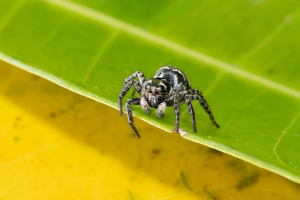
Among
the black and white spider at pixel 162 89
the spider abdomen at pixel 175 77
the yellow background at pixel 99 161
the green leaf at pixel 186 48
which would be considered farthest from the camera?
the spider abdomen at pixel 175 77

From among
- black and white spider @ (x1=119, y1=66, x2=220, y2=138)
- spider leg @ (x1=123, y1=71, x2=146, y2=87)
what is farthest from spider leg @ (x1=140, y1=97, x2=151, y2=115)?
spider leg @ (x1=123, y1=71, x2=146, y2=87)

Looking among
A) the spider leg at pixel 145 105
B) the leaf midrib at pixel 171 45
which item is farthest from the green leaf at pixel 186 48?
the spider leg at pixel 145 105

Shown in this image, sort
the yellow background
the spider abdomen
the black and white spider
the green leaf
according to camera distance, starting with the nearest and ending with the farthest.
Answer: the yellow background → the green leaf → the black and white spider → the spider abdomen

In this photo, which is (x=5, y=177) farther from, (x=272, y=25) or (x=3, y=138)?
(x=272, y=25)

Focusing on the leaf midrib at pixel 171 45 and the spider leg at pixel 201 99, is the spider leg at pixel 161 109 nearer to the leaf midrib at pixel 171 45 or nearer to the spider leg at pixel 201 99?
the spider leg at pixel 201 99

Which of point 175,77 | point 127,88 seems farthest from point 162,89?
point 127,88

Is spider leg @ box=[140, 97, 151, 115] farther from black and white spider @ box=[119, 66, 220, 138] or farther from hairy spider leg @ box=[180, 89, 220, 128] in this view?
hairy spider leg @ box=[180, 89, 220, 128]

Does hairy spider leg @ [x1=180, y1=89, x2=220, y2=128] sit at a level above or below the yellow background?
above

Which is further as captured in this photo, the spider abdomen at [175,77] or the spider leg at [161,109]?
the spider abdomen at [175,77]
